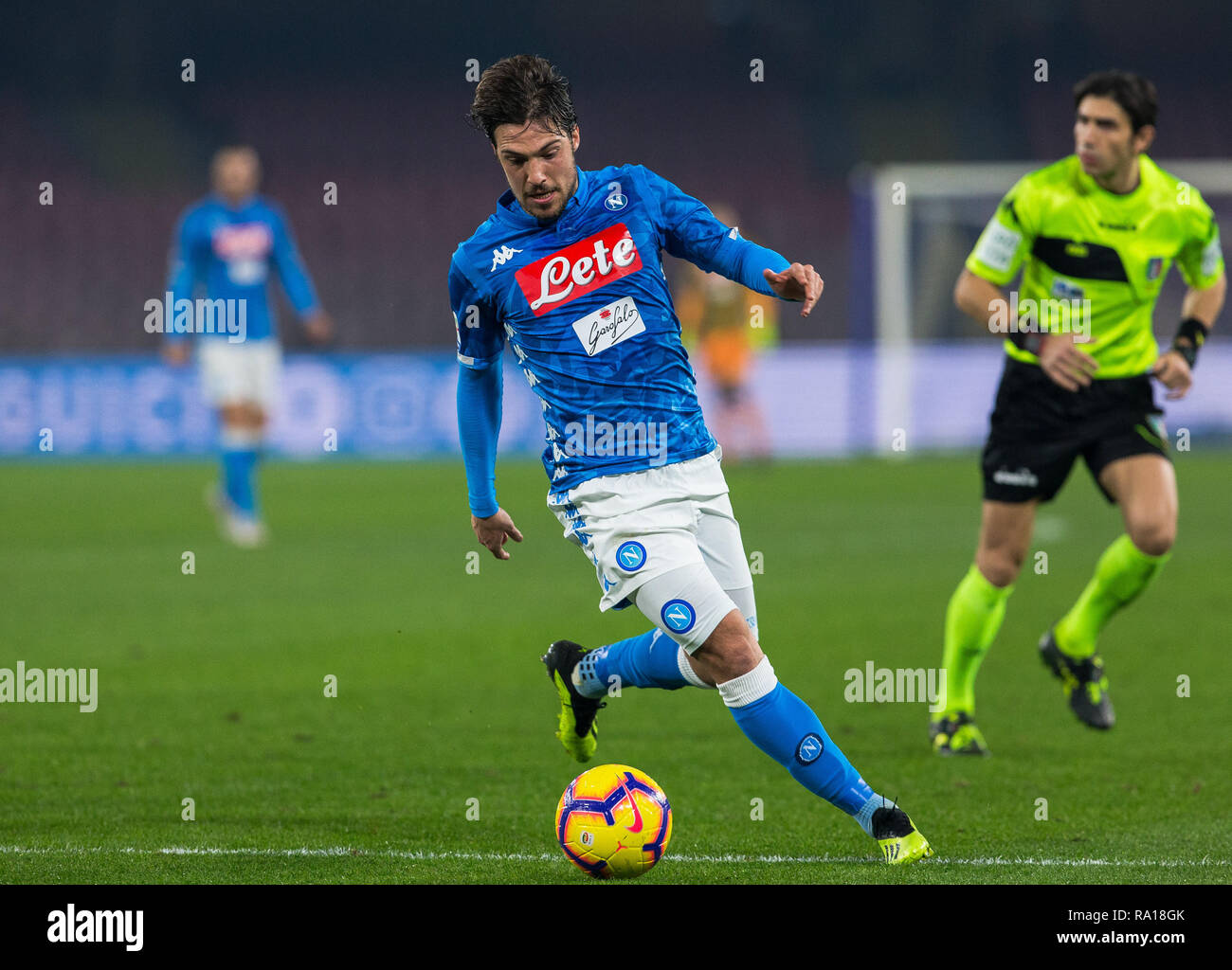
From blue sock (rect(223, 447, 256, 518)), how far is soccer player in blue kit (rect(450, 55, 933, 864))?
8578 millimetres

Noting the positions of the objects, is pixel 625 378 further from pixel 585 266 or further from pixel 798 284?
pixel 798 284

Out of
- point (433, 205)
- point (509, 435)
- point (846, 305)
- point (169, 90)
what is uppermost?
point (169, 90)

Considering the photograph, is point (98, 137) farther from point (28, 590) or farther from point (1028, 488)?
point (1028, 488)

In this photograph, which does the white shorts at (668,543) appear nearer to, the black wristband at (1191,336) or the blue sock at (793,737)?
the blue sock at (793,737)

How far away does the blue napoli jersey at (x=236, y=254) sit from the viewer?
1335cm

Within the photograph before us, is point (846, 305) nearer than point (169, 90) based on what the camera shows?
Yes

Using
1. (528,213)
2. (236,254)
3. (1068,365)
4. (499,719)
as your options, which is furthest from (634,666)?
(236,254)

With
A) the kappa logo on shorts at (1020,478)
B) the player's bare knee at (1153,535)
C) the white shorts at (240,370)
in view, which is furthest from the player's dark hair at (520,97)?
the white shorts at (240,370)

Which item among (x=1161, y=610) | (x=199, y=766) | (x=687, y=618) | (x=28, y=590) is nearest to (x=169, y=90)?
(x=28, y=590)

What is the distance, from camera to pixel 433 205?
1095 inches

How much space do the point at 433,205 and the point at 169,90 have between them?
16.3 feet

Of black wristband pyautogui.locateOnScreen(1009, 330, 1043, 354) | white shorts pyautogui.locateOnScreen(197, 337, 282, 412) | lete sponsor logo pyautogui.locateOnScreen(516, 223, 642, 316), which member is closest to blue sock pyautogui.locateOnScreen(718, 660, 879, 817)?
lete sponsor logo pyautogui.locateOnScreen(516, 223, 642, 316)

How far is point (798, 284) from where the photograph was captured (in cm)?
421
